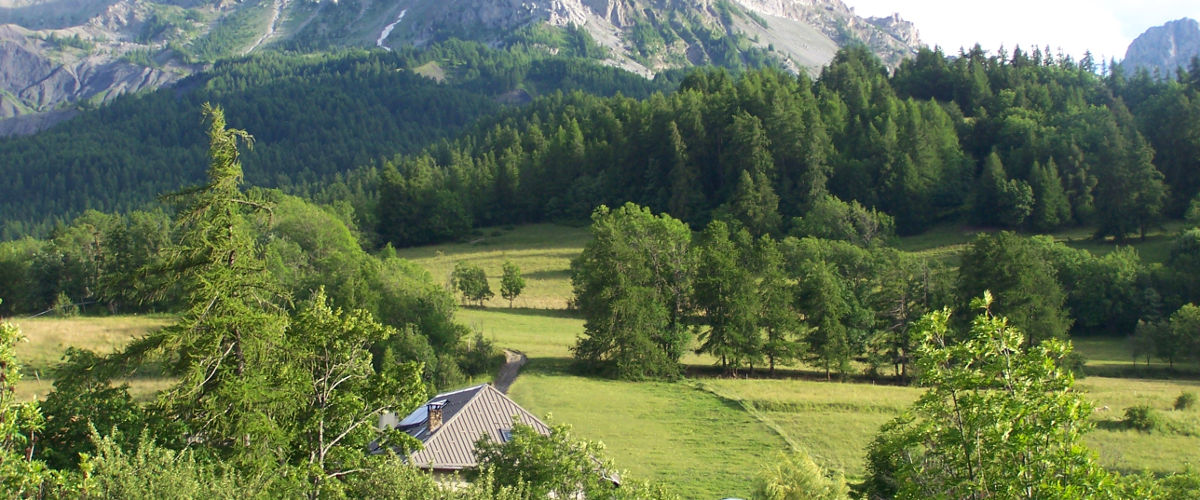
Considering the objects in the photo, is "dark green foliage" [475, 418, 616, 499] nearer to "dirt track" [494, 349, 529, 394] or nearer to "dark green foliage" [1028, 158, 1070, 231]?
"dirt track" [494, 349, 529, 394]

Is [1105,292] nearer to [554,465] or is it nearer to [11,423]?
[554,465]

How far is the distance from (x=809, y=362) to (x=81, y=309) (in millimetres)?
60292

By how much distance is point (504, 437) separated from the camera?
102 feet

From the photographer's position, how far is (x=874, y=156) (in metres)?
101

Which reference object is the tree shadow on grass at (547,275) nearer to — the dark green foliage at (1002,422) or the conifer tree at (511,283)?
the conifer tree at (511,283)

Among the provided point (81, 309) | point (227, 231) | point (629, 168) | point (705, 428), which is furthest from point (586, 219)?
point (227, 231)

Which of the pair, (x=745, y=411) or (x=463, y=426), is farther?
(x=745, y=411)

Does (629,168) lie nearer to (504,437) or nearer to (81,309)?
(81,309)

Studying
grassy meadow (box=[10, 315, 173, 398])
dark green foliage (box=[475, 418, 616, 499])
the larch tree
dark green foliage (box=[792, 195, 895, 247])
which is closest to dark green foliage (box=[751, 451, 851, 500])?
dark green foliage (box=[475, 418, 616, 499])

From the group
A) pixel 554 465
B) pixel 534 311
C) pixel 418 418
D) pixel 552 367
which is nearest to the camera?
pixel 554 465

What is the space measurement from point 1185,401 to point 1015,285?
46.2ft

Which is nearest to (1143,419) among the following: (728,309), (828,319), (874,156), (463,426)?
(828,319)

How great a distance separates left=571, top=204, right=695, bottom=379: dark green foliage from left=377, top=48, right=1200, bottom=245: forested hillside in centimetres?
3576

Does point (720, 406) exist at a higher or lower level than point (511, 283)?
lower
